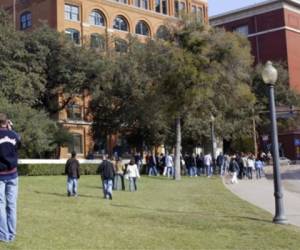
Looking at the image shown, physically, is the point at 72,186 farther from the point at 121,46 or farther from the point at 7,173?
the point at 121,46

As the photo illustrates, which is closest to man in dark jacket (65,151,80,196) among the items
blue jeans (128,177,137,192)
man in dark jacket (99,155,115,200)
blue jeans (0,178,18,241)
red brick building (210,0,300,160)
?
man in dark jacket (99,155,115,200)

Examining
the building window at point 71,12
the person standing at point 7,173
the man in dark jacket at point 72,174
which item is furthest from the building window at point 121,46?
the person standing at point 7,173

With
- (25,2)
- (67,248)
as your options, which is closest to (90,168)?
(67,248)

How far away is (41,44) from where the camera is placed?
4678 cm

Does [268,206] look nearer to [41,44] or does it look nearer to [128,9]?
[41,44]

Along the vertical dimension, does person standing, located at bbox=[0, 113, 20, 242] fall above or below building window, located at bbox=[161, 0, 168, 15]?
below

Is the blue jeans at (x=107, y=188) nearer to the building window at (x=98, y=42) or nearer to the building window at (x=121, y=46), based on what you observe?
the building window at (x=98, y=42)

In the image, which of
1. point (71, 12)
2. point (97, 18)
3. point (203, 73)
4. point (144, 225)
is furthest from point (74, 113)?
point (144, 225)

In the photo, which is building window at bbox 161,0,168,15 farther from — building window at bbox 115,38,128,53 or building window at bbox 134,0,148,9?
building window at bbox 115,38,128,53

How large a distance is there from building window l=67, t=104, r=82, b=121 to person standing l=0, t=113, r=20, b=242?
5099 centimetres

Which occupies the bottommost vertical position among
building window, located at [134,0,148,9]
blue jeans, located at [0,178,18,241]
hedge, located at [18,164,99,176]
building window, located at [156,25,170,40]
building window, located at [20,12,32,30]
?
blue jeans, located at [0,178,18,241]

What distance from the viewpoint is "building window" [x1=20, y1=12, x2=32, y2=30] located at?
6594cm

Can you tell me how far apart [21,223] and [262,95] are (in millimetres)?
57721

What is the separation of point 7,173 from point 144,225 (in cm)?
443
